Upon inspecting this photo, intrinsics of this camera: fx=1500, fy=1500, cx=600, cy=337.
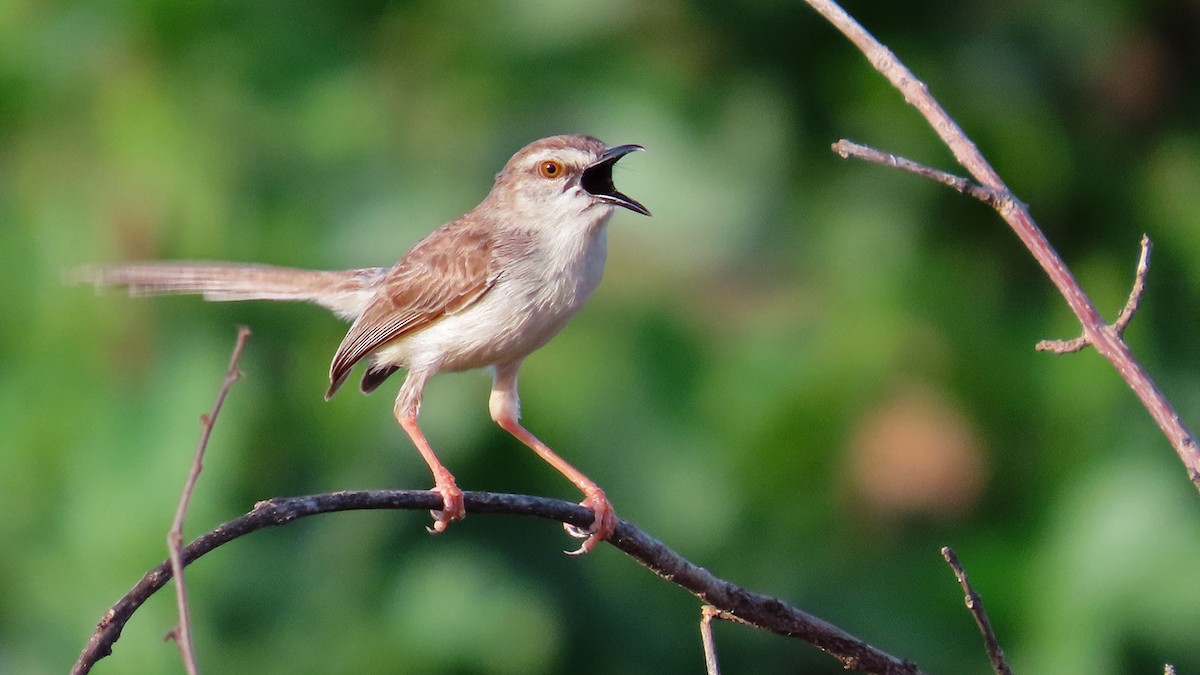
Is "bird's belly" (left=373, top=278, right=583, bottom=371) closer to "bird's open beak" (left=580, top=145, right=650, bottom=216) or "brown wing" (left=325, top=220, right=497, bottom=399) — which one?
"brown wing" (left=325, top=220, right=497, bottom=399)

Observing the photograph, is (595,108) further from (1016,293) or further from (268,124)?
(1016,293)

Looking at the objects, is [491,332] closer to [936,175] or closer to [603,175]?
[603,175]

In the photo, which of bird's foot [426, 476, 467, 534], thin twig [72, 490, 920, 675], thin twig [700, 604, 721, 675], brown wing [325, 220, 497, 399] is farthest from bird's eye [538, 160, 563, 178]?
thin twig [700, 604, 721, 675]

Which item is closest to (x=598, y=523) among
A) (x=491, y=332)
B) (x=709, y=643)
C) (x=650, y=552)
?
(x=650, y=552)

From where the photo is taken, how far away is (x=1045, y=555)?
6.01 m

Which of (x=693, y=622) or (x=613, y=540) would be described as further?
(x=693, y=622)

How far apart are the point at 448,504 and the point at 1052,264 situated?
1300 millimetres

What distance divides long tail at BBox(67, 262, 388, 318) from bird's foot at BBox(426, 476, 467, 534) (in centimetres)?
136

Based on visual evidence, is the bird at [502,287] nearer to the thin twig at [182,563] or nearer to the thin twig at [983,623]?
the thin twig at [983,623]

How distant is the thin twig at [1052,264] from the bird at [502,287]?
158 centimetres

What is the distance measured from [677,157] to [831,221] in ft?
2.65

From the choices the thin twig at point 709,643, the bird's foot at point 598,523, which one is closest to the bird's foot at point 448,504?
the bird's foot at point 598,523

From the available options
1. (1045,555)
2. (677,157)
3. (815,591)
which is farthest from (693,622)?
(677,157)

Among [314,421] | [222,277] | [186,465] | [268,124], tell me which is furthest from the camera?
[268,124]
